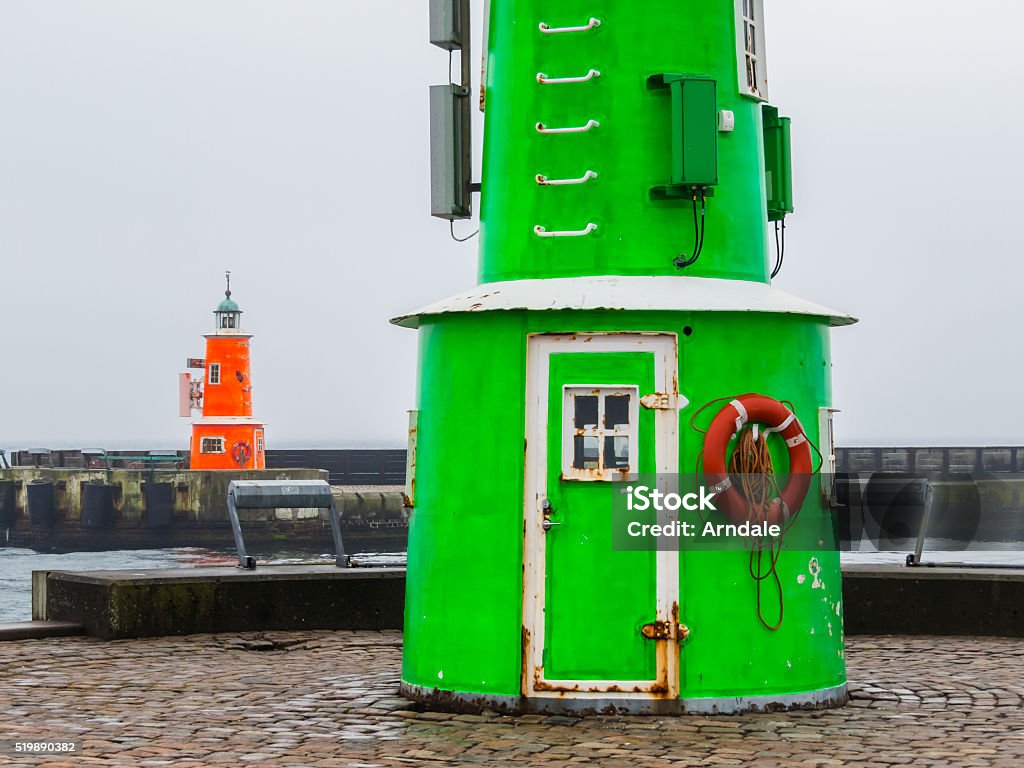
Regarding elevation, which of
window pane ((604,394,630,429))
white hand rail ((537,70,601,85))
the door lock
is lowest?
the door lock

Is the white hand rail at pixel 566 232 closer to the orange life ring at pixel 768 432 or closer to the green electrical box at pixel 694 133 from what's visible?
the green electrical box at pixel 694 133

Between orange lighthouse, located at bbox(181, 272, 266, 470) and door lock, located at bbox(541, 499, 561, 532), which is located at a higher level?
orange lighthouse, located at bbox(181, 272, 266, 470)

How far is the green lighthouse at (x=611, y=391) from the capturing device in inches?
340

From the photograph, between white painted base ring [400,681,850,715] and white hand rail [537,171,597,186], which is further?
white hand rail [537,171,597,186]

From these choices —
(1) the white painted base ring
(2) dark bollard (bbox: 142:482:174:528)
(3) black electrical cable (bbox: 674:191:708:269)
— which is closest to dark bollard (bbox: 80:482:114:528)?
(2) dark bollard (bbox: 142:482:174:528)

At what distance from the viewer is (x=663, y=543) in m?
8.66

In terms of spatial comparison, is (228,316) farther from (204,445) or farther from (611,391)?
(611,391)

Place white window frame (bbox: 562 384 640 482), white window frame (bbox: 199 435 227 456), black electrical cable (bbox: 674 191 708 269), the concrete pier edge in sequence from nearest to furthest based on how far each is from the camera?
1. white window frame (bbox: 562 384 640 482)
2. black electrical cable (bbox: 674 191 708 269)
3. the concrete pier edge
4. white window frame (bbox: 199 435 227 456)

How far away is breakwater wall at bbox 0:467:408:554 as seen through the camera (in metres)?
61.2

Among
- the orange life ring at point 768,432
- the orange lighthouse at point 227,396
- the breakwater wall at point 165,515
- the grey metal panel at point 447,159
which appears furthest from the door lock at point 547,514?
the breakwater wall at point 165,515

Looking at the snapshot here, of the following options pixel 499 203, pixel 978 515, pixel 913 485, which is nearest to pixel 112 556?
pixel 978 515

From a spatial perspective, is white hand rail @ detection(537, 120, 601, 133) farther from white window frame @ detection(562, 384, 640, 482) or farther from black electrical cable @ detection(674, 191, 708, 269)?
white window frame @ detection(562, 384, 640, 482)

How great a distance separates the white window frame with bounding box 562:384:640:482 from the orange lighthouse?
4640 centimetres

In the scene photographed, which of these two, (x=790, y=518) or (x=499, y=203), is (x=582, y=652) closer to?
(x=790, y=518)
